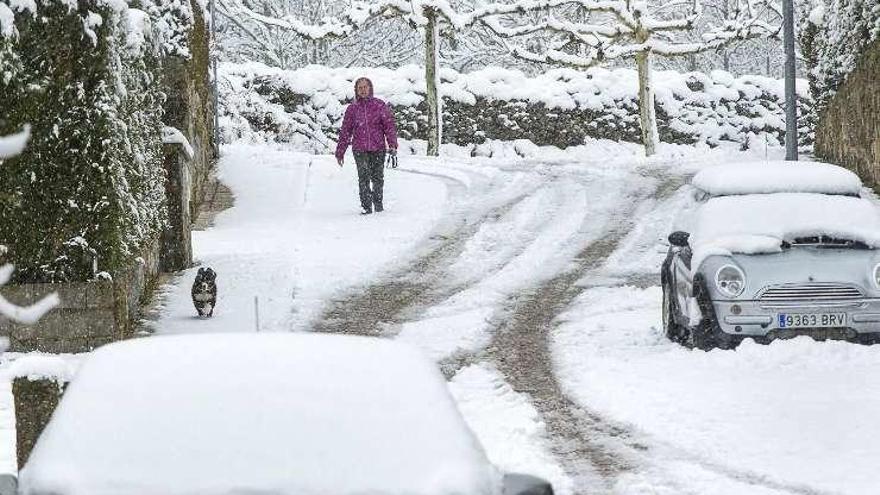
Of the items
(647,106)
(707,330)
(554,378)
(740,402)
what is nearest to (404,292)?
(554,378)

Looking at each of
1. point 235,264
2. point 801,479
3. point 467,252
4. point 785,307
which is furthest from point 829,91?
point 801,479

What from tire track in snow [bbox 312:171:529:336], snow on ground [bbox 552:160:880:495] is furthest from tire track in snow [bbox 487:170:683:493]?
tire track in snow [bbox 312:171:529:336]

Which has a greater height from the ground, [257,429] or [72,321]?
[257,429]

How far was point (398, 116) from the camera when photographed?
3244 cm

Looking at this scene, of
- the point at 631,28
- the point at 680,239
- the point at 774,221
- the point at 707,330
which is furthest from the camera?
the point at 631,28

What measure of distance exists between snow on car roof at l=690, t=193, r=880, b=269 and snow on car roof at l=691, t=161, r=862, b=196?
101 mm

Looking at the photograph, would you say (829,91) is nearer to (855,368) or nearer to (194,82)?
(194,82)

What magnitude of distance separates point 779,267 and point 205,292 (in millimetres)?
5267

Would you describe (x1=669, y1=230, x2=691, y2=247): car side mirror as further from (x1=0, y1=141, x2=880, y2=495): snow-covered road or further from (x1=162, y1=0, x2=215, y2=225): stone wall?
(x1=162, y1=0, x2=215, y2=225): stone wall

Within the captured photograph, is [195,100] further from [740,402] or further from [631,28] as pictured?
[631,28]

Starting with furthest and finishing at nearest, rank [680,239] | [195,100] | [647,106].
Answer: [647,106] < [195,100] < [680,239]

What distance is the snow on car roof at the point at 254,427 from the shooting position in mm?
4035

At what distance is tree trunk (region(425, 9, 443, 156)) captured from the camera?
3027cm

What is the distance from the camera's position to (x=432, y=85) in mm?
30547
